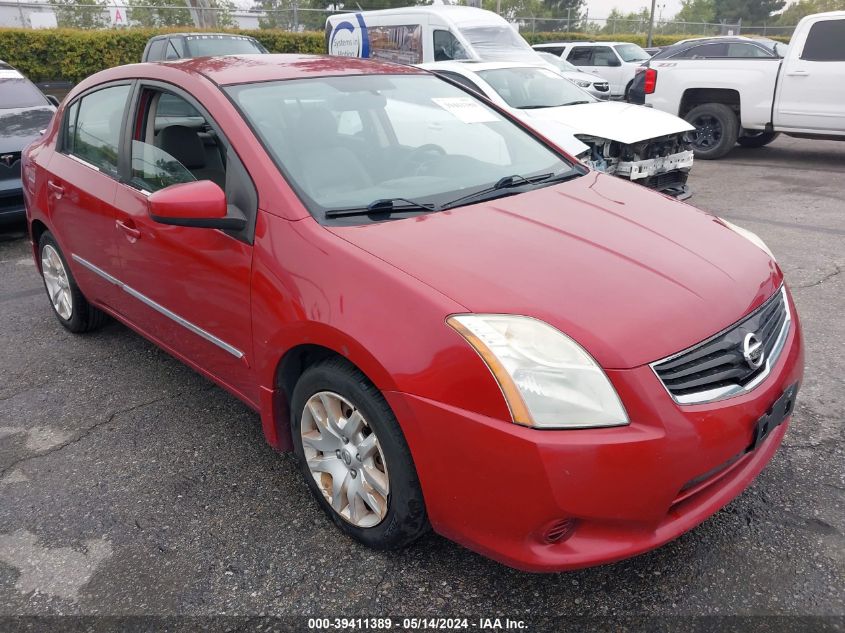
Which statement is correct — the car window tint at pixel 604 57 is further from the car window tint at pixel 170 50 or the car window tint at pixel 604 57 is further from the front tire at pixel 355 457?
the front tire at pixel 355 457

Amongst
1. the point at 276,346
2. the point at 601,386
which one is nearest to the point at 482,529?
the point at 601,386

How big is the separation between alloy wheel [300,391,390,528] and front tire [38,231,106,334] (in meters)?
2.32

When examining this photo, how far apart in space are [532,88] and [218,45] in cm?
705

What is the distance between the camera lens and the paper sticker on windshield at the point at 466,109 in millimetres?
3344

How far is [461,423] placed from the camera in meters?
1.95

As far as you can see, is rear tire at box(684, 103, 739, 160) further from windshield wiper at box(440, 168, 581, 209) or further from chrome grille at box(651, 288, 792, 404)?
chrome grille at box(651, 288, 792, 404)

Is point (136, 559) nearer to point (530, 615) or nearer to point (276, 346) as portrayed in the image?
point (276, 346)

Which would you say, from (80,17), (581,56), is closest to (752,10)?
(581,56)

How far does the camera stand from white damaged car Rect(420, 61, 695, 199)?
6.62 meters

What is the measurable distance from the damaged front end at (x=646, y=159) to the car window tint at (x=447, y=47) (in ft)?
13.7

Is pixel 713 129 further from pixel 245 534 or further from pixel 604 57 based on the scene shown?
pixel 245 534

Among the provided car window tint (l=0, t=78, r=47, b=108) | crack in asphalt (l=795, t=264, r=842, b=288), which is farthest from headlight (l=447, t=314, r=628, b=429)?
car window tint (l=0, t=78, r=47, b=108)

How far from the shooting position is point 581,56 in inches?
675

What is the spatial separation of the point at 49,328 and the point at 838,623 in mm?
4466
